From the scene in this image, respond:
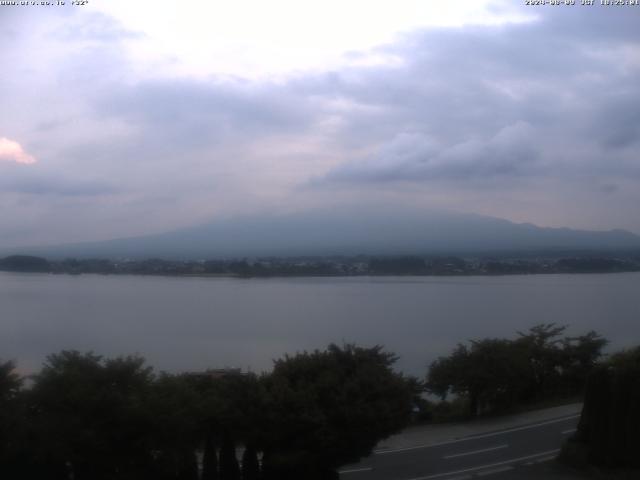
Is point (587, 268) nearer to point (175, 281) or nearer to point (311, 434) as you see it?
point (175, 281)

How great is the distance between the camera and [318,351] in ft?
41.2

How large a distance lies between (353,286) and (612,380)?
123 feet

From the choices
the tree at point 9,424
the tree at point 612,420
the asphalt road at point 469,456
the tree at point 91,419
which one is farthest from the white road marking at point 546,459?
the tree at point 9,424

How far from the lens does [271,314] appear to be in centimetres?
3525

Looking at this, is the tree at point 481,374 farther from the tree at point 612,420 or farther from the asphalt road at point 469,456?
the tree at point 612,420

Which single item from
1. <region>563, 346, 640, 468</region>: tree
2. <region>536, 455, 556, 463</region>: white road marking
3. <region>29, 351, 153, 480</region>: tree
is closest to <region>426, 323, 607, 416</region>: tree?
<region>536, 455, 556, 463</region>: white road marking

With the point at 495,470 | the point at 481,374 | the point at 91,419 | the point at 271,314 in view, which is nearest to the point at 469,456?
the point at 495,470

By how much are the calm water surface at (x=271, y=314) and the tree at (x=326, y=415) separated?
28.7 ft

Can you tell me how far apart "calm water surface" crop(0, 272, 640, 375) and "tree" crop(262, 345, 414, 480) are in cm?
874

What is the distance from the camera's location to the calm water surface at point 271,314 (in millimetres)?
24734

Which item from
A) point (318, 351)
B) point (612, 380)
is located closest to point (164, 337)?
point (318, 351)

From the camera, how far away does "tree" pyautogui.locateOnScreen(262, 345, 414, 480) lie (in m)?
11.1

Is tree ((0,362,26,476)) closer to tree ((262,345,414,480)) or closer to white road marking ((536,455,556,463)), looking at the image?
tree ((262,345,414,480))

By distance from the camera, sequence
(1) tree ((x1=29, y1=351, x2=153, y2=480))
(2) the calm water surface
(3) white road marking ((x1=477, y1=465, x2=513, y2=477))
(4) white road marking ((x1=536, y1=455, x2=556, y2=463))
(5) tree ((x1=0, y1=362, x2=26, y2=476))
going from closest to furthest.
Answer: (5) tree ((x1=0, y1=362, x2=26, y2=476))
(1) tree ((x1=29, y1=351, x2=153, y2=480))
(3) white road marking ((x1=477, y1=465, x2=513, y2=477))
(4) white road marking ((x1=536, y1=455, x2=556, y2=463))
(2) the calm water surface
